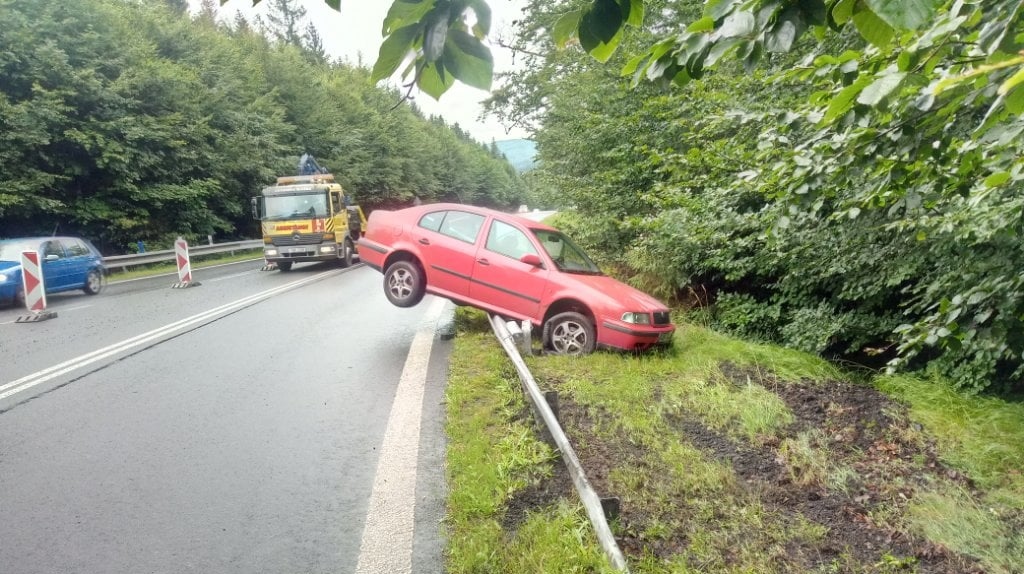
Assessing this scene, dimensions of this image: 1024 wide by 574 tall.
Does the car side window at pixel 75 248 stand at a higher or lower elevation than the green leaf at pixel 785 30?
lower

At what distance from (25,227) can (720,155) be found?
20.8 meters

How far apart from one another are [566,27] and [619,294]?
5.31m

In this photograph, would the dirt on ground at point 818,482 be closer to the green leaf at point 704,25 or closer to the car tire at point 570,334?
the car tire at point 570,334

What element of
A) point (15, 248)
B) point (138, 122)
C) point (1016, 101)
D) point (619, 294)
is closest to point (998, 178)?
point (1016, 101)

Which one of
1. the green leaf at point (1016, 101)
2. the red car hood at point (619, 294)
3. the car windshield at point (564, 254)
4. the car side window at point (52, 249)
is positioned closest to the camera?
the green leaf at point (1016, 101)

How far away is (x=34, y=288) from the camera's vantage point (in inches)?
389

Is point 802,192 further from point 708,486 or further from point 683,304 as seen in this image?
point 683,304

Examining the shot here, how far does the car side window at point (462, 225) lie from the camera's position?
7848 millimetres

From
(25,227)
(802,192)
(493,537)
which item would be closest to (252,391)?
(493,537)

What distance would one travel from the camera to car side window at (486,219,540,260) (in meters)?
7.45

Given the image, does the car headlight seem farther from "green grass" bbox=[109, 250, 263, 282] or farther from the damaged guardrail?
"green grass" bbox=[109, 250, 263, 282]

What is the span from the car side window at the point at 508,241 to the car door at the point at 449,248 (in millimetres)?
209

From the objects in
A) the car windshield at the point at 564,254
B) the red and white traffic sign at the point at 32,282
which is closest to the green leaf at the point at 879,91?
the car windshield at the point at 564,254

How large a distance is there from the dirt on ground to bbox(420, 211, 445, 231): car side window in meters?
3.88
